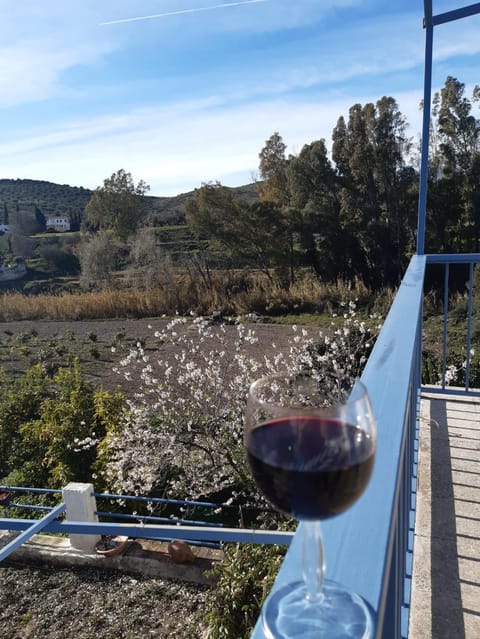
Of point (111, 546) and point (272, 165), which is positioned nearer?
point (111, 546)

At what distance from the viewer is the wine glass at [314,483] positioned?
1.59 ft

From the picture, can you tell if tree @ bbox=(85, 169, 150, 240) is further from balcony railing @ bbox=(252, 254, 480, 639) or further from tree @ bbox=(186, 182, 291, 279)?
balcony railing @ bbox=(252, 254, 480, 639)

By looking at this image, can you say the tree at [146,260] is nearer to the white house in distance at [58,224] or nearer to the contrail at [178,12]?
the contrail at [178,12]

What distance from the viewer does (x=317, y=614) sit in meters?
0.49

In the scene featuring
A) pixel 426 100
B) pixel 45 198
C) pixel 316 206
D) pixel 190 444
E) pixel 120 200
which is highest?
pixel 45 198

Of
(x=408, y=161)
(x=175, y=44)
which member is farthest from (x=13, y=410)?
(x=408, y=161)

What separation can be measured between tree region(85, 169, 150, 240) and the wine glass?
30186 mm

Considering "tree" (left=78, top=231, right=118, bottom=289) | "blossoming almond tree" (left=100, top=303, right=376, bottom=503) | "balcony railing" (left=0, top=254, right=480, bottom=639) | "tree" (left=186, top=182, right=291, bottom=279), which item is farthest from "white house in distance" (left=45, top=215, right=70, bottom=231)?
"balcony railing" (left=0, top=254, right=480, bottom=639)

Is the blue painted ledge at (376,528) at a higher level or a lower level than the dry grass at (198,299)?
higher

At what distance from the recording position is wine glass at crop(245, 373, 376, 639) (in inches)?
19.1

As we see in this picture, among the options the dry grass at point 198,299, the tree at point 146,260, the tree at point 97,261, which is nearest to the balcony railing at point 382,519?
the dry grass at point 198,299

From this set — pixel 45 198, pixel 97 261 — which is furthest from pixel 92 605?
pixel 45 198

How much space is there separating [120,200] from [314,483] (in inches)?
1241

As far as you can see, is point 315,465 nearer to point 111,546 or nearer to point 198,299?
point 111,546
